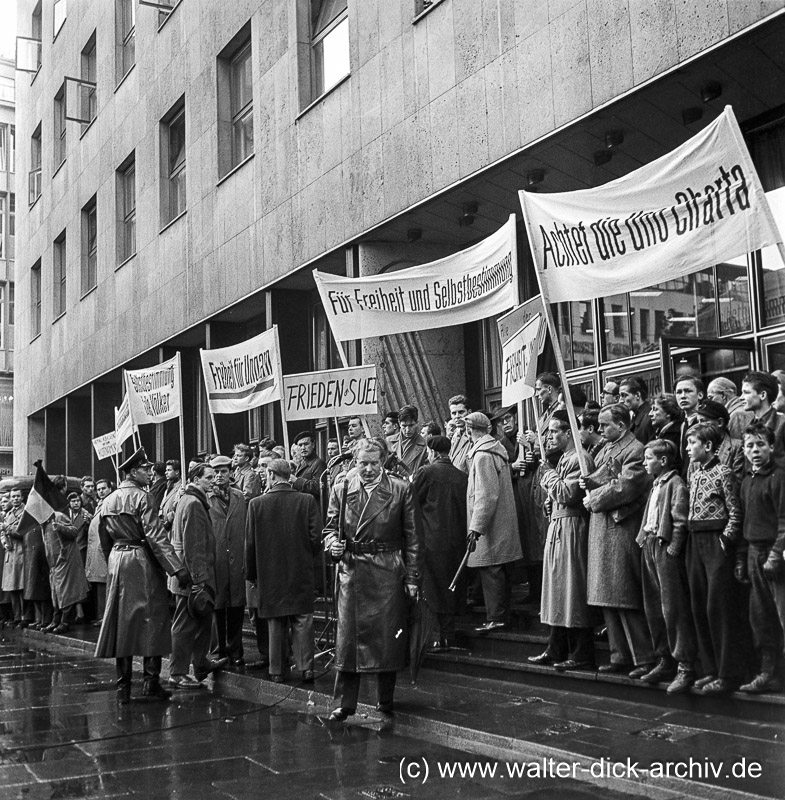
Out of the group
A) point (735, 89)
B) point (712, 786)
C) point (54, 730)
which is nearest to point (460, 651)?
point (54, 730)

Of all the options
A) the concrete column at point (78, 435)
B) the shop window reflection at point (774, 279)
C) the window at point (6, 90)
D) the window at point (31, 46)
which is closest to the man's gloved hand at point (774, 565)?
the shop window reflection at point (774, 279)

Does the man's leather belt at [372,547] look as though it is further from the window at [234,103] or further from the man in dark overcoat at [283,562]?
the window at [234,103]

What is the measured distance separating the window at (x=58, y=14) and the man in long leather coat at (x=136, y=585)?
24483mm

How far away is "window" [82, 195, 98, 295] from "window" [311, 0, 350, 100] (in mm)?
12454

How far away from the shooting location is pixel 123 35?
25.5 metres

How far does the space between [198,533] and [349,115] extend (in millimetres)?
7134

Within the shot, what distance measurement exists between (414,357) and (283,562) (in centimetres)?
562

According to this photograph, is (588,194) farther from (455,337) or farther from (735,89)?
(455,337)

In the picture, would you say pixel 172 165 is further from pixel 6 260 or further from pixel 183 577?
pixel 6 260

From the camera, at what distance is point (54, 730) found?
8.45 metres

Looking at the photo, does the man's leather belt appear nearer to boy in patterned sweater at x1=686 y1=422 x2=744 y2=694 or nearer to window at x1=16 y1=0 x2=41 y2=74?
boy in patterned sweater at x1=686 y1=422 x2=744 y2=694

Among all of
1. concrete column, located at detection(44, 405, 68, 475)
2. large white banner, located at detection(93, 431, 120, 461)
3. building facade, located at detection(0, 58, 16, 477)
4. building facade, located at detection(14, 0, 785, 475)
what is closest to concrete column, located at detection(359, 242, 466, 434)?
building facade, located at detection(14, 0, 785, 475)

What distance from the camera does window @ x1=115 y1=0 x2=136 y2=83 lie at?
25.3 metres

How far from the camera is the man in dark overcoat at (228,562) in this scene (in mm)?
10812
